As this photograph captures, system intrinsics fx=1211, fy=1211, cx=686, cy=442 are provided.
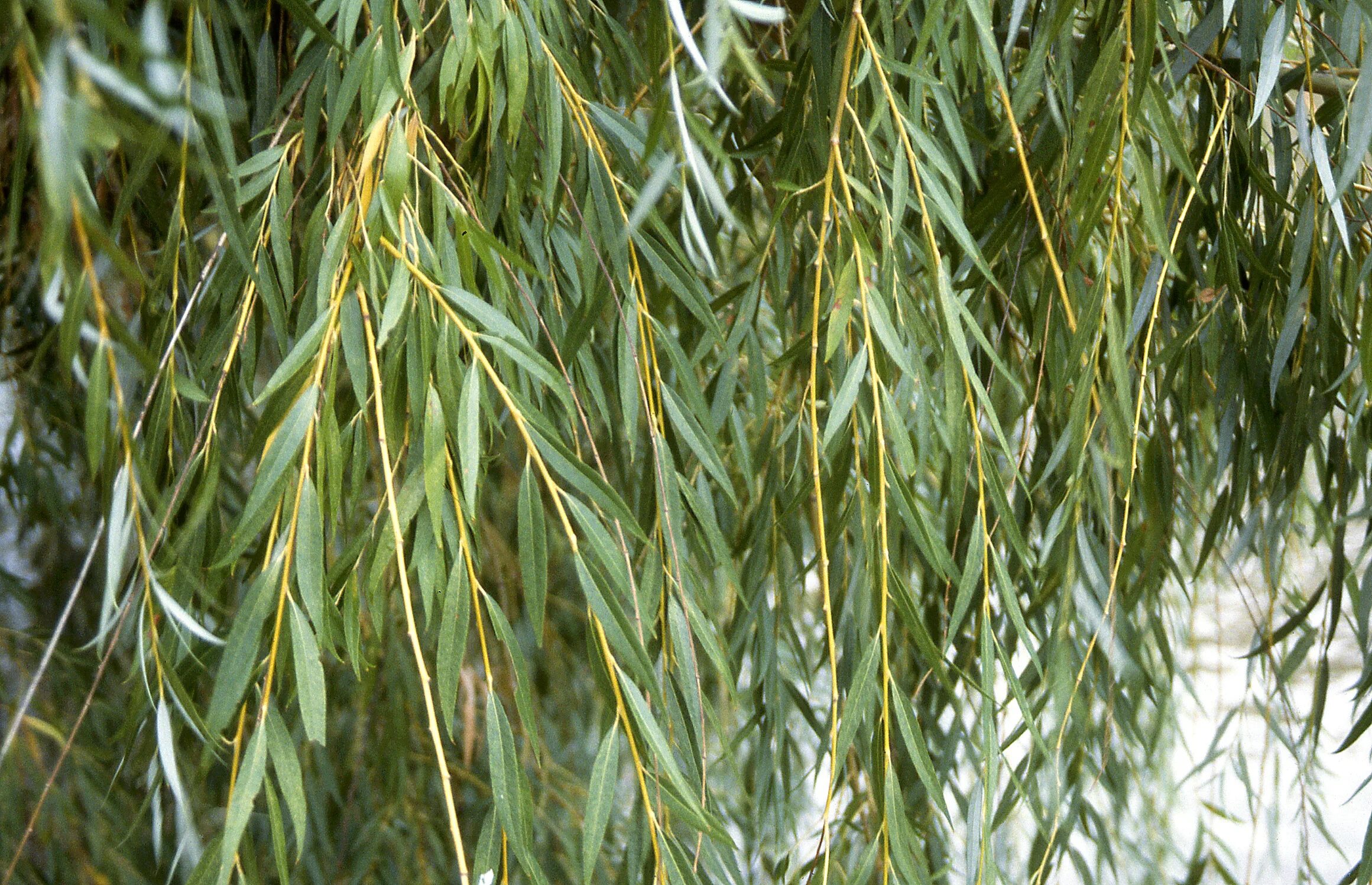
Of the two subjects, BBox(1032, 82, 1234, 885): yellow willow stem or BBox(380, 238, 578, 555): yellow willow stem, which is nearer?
BBox(380, 238, 578, 555): yellow willow stem

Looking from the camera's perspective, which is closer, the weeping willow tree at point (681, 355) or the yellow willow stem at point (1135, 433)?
the weeping willow tree at point (681, 355)

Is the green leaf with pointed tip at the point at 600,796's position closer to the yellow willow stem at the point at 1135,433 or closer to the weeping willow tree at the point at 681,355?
the weeping willow tree at the point at 681,355

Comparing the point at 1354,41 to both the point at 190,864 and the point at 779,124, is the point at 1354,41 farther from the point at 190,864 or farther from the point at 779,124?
the point at 190,864

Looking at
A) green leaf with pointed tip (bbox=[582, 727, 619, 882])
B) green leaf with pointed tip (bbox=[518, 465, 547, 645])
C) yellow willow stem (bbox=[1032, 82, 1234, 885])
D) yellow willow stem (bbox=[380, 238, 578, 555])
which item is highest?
yellow willow stem (bbox=[1032, 82, 1234, 885])

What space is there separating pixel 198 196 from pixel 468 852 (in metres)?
0.81

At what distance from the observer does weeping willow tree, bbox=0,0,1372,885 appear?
453 millimetres

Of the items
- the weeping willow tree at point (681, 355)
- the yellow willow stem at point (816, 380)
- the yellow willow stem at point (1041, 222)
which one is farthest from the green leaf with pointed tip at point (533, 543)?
the yellow willow stem at point (1041, 222)

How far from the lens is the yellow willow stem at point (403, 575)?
1.30 ft

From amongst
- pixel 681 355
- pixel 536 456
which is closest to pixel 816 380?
pixel 681 355

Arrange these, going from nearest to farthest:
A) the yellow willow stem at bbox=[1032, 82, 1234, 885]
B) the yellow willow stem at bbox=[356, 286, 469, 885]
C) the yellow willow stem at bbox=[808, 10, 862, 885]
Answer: the yellow willow stem at bbox=[356, 286, 469, 885] → the yellow willow stem at bbox=[808, 10, 862, 885] → the yellow willow stem at bbox=[1032, 82, 1234, 885]

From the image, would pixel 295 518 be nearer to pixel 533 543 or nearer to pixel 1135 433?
pixel 533 543

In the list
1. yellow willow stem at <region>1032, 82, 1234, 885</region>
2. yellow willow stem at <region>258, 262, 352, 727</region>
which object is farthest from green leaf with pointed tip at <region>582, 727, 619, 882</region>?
yellow willow stem at <region>1032, 82, 1234, 885</region>

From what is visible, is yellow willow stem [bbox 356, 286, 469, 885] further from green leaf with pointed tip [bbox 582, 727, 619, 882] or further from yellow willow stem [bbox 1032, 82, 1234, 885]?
yellow willow stem [bbox 1032, 82, 1234, 885]

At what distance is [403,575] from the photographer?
43 centimetres
